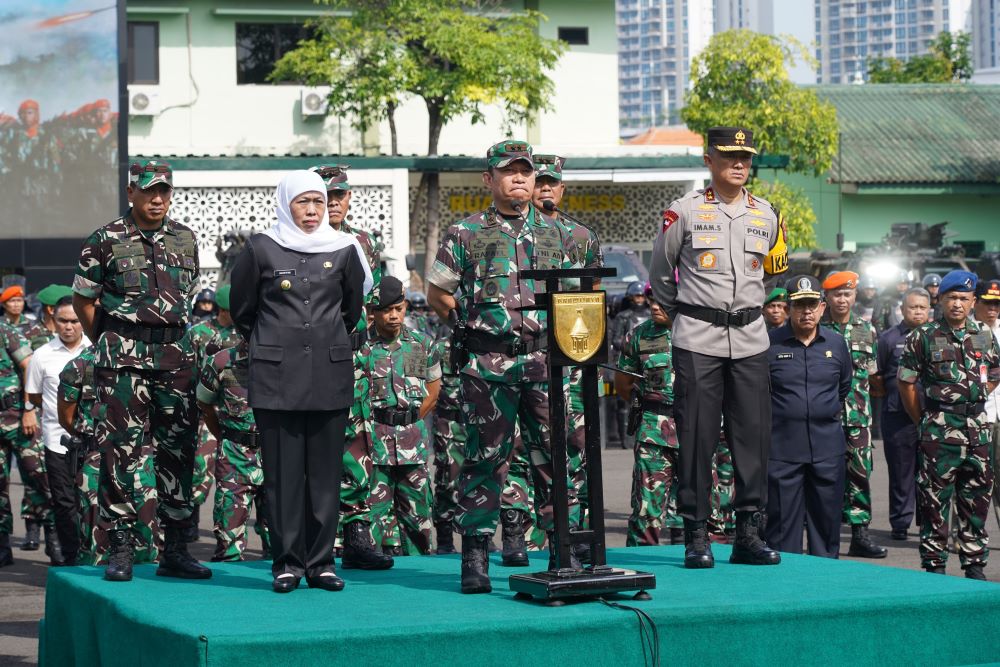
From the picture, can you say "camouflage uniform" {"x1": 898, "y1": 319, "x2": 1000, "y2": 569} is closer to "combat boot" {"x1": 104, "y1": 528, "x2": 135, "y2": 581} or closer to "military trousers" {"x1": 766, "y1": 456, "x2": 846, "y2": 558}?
"military trousers" {"x1": 766, "y1": 456, "x2": 846, "y2": 558}

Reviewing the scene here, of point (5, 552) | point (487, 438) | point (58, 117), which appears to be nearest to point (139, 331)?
point (487, 438)

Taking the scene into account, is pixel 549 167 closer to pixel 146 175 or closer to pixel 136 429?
pixel 146 175

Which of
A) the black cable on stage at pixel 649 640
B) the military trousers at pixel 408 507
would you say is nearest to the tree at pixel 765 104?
the military trousers at pixel 408 507

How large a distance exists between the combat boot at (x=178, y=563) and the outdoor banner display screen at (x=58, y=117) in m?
15.2

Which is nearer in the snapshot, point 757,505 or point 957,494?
point 757,505

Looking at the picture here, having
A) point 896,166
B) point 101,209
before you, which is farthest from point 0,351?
point 896,166

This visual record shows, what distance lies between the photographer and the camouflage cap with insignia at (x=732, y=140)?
25.8 feet

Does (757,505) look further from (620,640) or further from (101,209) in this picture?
(101,209)

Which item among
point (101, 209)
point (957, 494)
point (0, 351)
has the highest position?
point (101, 209)

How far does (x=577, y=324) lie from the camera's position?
6895 mm

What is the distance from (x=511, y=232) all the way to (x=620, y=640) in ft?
6.89

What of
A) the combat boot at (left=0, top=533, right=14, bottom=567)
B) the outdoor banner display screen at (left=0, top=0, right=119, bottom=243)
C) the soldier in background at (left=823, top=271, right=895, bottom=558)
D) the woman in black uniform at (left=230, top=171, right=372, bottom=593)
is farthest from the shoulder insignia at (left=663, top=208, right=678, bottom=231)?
the outdoor banner display screen at (left=0, top=0, right=119, bottom=243)

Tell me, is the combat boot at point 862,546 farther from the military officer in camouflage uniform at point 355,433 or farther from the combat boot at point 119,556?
the combat boot at point 119,556

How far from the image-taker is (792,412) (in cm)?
1091
